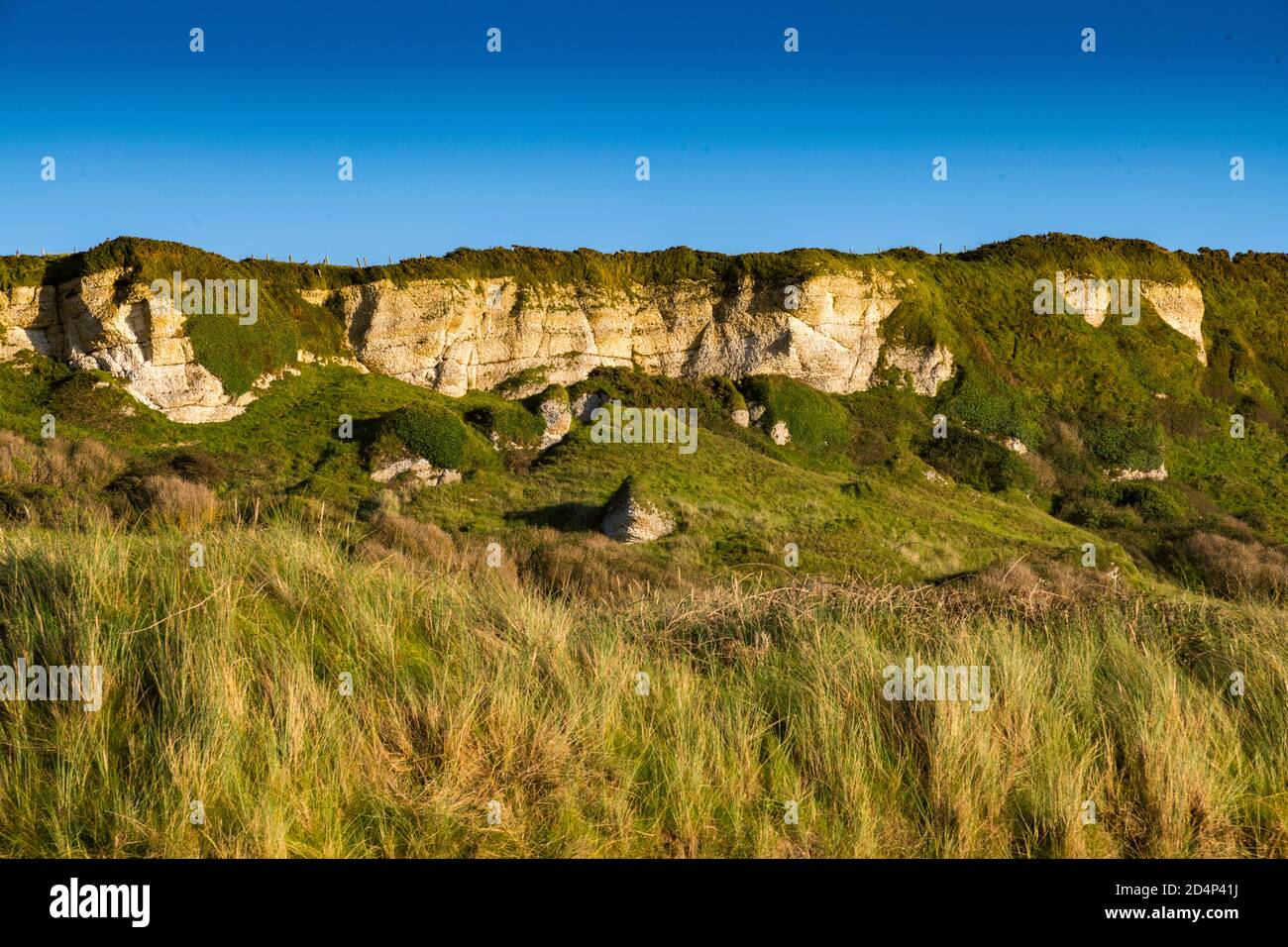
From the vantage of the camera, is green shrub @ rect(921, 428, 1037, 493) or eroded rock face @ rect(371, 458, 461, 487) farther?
green shrub @ rect(921, 428, 1037, 493)

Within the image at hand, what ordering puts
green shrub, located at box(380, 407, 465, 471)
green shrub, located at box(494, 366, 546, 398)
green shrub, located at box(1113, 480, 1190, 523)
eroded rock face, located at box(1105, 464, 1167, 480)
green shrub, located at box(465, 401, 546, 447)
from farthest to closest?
eroded rock face, located at box(1105, 464, 1167, 480)
green shrub, located at box(494, 366, 546, 398)
green shrub, located at box(1113, 480, 1190, 523)
green shrub, located at box(465, 401, 546, 447)
green shrub, located at box(380, 407, 465, 471)

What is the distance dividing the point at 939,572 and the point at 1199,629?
70.3 ft

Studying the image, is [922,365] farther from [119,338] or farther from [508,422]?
[119,338]

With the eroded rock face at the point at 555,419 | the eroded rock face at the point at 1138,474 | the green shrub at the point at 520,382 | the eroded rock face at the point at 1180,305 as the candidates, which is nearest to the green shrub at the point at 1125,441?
the eroded rock face at the point at 1138,474

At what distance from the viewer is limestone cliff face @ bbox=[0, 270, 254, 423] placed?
35.0 metres

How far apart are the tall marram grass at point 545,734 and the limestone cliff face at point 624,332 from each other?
3823 centimetres

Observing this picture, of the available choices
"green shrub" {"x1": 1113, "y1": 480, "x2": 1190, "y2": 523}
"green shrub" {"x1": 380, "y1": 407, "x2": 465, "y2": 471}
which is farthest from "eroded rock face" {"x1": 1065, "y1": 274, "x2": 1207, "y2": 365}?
"green shrub" {"x1": 380, "y1": 407, "x2": 465, "y2": 471}

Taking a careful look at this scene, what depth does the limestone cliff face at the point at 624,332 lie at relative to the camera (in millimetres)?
41875

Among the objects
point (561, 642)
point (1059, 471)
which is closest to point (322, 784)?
point (561, 642)

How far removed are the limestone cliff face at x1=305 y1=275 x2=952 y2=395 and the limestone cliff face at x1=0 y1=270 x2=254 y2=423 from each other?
24.9ft

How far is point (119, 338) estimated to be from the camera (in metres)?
35.0

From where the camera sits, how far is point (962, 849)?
10.9ft

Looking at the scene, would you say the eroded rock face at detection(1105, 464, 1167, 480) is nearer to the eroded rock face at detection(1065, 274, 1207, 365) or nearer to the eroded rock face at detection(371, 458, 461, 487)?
the eroded rock face at detection(1065, 274, 1207, 365)

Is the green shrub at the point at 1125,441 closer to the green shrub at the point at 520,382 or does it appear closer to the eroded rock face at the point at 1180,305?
the eroded rock face at the point at 1180,305
